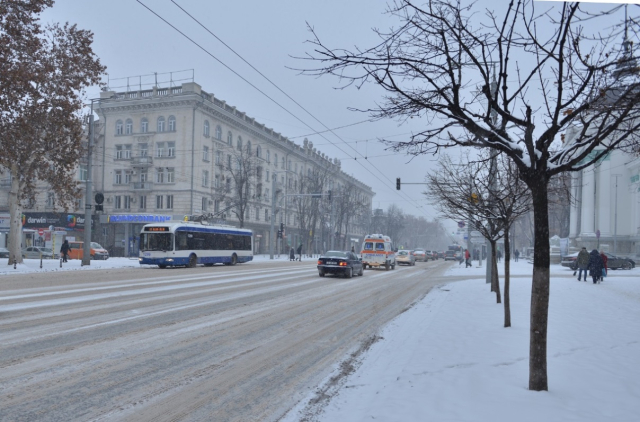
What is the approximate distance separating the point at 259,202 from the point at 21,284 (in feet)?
161

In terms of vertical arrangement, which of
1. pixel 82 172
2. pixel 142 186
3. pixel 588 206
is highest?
pixel 82 172

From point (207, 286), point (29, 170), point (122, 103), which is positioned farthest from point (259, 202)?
point (207, 286)

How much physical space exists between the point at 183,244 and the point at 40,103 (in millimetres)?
11050

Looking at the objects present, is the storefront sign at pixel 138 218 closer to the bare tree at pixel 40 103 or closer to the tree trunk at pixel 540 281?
the bare tree at pixel 40 103

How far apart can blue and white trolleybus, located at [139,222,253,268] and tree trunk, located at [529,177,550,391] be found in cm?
2782

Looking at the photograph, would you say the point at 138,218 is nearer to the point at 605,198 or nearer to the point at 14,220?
the point at 14,220

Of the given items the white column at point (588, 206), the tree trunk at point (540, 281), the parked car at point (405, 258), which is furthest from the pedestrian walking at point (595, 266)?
the white column at point (588, 206)

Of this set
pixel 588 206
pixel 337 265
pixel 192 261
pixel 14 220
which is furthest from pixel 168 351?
pixel 588 206

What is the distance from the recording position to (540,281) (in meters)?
5.29

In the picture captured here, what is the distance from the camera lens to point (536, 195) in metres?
5.36

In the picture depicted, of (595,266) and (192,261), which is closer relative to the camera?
(595,266)

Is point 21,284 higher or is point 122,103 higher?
point 122,103

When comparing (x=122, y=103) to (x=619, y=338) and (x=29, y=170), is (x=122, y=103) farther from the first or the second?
(x=619, y=338)

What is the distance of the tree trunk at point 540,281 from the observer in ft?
17.3
